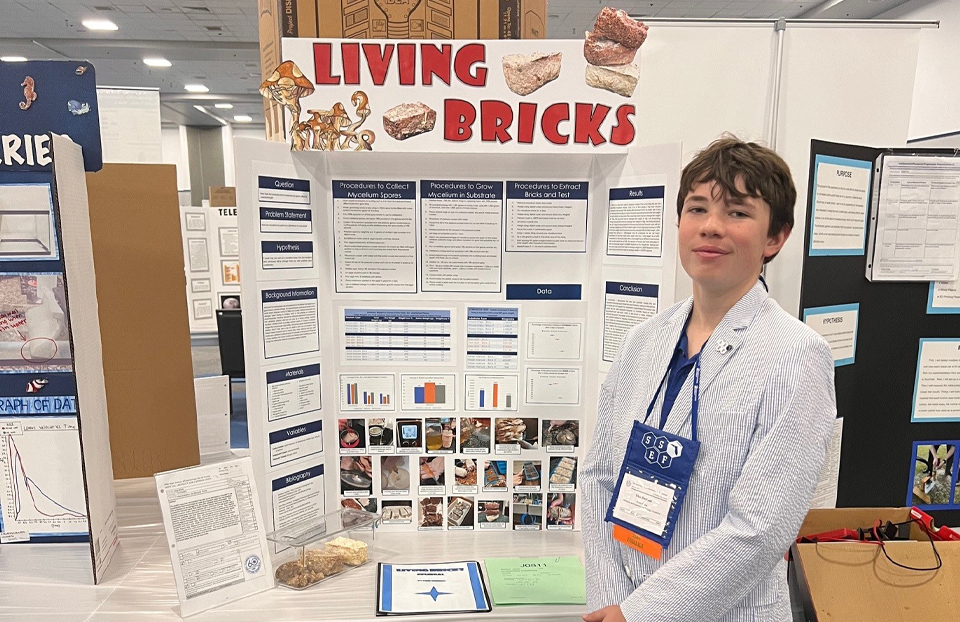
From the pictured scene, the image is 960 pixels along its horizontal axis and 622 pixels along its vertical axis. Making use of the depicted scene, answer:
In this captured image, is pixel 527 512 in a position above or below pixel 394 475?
below

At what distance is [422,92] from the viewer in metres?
1.80

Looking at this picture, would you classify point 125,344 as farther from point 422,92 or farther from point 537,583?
point 537,583

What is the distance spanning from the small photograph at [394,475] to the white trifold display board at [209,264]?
170 inches

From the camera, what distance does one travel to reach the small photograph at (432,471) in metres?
2.06

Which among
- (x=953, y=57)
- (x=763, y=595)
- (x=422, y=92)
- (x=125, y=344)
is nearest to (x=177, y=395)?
(x=125, y=344)

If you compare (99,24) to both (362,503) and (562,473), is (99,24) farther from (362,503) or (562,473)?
(562,473)

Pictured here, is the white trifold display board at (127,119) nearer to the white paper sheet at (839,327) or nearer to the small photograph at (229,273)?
the small photograph at (229,273)

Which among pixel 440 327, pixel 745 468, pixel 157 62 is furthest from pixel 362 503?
pixel 157 62

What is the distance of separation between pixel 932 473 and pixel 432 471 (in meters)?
2.07

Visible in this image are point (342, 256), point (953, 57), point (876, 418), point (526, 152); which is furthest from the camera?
point (953, 57)

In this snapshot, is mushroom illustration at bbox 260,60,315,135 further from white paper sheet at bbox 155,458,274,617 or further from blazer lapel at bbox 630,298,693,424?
blazer lapel at bbox 630,298,693,424

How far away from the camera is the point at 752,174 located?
45.7 inches

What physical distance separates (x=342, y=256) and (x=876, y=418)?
2182mm

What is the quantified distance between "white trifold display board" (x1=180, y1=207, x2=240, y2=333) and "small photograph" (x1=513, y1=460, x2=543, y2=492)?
4575 mm
